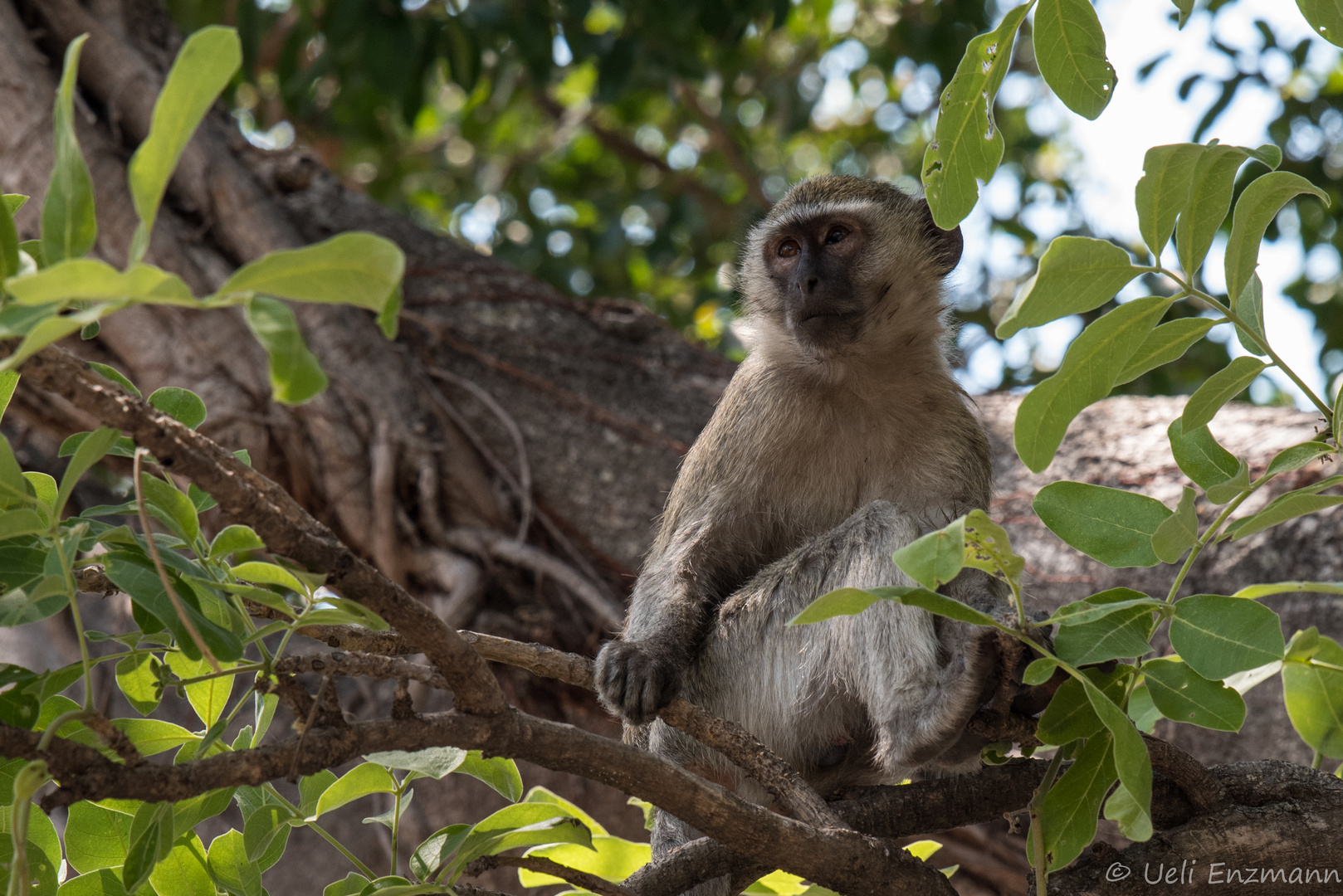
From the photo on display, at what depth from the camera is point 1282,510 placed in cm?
157

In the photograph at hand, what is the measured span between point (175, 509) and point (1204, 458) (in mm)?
1520

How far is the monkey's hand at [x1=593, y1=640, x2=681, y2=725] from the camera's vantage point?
2512mm

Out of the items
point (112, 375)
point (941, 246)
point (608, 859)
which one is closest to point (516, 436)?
point (941, 246)

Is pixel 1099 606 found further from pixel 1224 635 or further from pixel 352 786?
pixel 352 786

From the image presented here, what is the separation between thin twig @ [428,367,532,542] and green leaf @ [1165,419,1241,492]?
8.79ft

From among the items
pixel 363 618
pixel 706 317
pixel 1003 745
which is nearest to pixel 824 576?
pixel 1003 745

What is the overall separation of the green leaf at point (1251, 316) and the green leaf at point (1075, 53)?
1.13 ft

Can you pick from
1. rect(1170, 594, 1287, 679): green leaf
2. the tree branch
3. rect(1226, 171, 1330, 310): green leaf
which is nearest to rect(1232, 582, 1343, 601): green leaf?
rect(1170, 594, 1287, 679): green leaf

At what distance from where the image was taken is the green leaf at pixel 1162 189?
1.54 meters

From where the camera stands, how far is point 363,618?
140 centimetres

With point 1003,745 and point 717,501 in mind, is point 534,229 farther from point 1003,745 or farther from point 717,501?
point 1003,745

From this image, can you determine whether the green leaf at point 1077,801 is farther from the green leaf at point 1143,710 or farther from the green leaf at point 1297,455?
the green leaf at point 1297,455

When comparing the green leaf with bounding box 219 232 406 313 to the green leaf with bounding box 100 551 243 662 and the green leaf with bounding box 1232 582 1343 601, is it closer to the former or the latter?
the green leaf with bounding box 100 551 243 662

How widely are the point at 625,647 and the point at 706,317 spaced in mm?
5297
